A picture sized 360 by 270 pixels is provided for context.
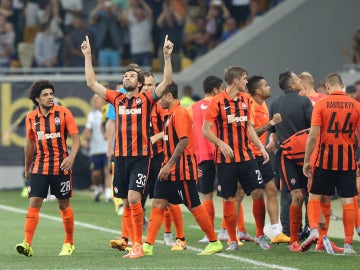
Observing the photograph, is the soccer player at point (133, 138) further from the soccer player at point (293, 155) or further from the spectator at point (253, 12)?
the spectator at point (253, 12)

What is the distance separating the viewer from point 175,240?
52.7ft

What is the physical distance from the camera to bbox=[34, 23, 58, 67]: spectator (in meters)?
28.8

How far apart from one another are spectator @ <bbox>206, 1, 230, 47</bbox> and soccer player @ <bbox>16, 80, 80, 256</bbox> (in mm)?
14258

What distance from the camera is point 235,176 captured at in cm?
1481

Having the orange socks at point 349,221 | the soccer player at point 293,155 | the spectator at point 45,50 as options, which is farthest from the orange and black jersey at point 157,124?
the spectator at point 45,50

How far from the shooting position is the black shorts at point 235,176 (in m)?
14.8

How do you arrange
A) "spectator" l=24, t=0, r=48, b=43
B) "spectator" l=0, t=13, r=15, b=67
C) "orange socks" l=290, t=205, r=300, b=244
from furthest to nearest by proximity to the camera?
"spectator" l=24, t=0, r=48, b=43
"spectator" l=0, t=13, r=15, b=67
"orange socks" l=290, t=205, r=300, b=244

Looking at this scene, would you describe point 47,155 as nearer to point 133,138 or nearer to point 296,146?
point 133,138

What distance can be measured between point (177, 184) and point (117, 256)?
3.41 feet

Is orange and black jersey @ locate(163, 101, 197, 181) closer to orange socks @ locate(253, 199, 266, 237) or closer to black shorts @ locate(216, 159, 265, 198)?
black shorts @ locate(216, 159, 265, 198)

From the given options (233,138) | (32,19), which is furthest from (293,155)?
(32,19)

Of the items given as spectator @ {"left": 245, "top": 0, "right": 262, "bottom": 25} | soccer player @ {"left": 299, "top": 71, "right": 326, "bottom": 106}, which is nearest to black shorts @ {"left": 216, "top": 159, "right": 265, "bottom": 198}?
soccer player @ {"left": 299, "top": 71, "right": 326, "bottom": 106}

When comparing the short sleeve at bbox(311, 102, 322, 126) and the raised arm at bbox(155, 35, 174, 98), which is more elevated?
the raised arm at bbox(155, 35, 174, 98)

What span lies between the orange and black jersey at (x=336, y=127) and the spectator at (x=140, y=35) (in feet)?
46.6
